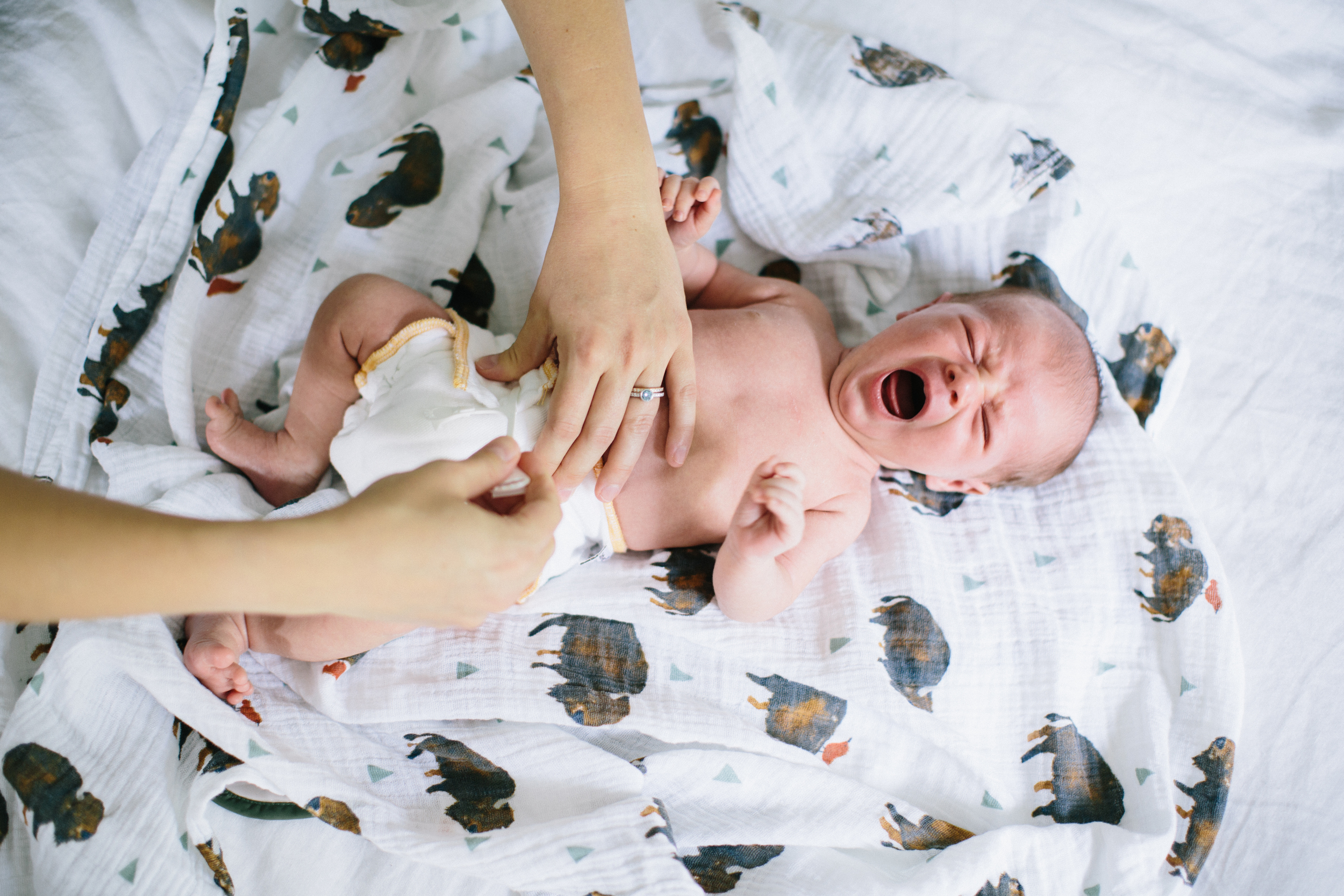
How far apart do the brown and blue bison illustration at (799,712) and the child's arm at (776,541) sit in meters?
0.12

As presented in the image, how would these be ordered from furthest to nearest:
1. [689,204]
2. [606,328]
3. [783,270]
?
1. [783,270]
2. [689,204]
3. [606,328]

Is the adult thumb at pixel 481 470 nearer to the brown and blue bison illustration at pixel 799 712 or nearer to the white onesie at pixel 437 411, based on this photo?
the white onesie at pixel 437 411

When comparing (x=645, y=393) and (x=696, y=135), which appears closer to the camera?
(x=645, y=393)

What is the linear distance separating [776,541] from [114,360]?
1078 mm

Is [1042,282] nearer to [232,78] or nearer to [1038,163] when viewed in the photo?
[1038,163]

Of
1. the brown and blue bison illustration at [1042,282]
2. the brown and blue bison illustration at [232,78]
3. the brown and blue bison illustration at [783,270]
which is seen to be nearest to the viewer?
the brown and blue bison illustration at [232,78]

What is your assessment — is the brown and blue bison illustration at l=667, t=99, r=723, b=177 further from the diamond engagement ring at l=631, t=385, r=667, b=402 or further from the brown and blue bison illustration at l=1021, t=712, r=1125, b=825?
the brown and blue bison illustration at l=1021, t=712, r=1125, b=825

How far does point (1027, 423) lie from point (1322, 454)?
0.57 m

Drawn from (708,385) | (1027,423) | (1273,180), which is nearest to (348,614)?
(708,385)

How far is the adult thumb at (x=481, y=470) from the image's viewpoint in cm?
69

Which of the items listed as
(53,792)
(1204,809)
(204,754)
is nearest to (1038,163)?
(1204,809)

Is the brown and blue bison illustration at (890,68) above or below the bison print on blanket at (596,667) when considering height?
above

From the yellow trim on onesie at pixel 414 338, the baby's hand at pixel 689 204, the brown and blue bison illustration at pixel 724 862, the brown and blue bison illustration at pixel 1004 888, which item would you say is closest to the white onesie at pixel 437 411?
the yellow trim on onesie at pixel 414 338

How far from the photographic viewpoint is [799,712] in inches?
48.6
